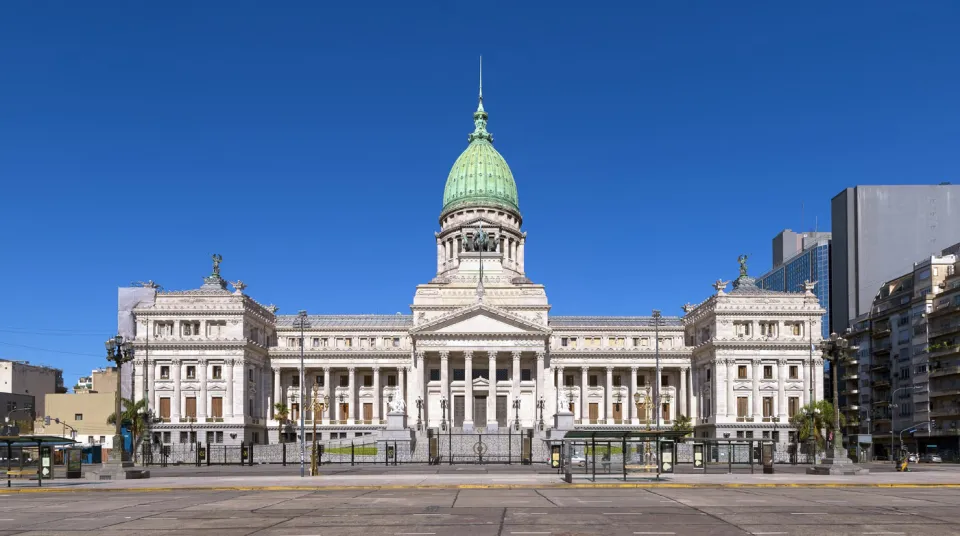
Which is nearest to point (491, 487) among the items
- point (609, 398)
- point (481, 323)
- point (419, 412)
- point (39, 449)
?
point (39, 449)

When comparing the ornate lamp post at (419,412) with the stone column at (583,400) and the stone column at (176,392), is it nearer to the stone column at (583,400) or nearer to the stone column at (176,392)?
the stone column at (583,400)

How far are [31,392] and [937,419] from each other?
137 m

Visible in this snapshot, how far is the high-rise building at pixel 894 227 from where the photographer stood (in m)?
148

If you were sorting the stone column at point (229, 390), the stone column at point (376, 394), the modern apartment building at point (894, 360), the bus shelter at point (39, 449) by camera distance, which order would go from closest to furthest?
the bus shelter at point (39, 449) → the modern apartment building at point (894, 360) → the stone column at point (229, 390) → the stone column at point (376, 394)

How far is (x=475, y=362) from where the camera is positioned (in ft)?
421

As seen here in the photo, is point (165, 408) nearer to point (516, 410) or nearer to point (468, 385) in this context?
point (468, 385)

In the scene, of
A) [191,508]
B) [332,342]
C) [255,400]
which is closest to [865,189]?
[332,342]

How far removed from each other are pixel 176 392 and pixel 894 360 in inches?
3603

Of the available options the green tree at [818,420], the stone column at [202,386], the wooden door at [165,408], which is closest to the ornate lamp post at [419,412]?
the stone column at [202,386]

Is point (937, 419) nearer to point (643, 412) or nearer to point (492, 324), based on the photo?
point (643, 412)

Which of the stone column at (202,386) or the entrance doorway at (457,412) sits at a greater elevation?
the stone column at (202,386)

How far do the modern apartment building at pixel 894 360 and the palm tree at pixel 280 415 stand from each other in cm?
7495

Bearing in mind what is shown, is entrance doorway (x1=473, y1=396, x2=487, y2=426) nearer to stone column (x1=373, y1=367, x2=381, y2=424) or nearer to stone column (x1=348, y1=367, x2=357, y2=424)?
stone column (x1=373, y1=367, x2=381, y2=424)

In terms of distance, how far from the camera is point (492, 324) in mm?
124438
